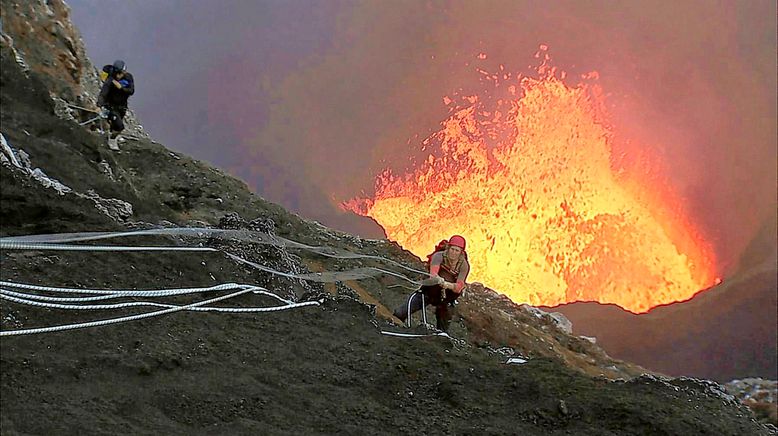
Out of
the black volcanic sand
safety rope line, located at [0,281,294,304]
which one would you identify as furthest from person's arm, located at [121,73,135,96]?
safety rope line, located at [0,281,294,304]

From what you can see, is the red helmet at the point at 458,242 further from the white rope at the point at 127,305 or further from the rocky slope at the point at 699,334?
the rocky slope at the point at 699,334

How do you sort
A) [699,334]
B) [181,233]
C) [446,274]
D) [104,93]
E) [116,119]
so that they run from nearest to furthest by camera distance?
[181,233], [446,274], [104,93], [116,119], [699,334]

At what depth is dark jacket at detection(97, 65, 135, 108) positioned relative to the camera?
12.4 m

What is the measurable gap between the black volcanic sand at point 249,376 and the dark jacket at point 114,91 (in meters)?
6.52

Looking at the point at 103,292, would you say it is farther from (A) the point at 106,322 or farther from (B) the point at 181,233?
(B) the point at 181,233

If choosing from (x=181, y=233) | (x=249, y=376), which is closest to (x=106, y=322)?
(x=249, y=376)

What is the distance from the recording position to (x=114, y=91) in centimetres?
1252

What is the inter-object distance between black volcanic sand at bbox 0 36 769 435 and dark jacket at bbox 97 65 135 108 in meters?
6.52

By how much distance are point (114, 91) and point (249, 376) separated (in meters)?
9.56

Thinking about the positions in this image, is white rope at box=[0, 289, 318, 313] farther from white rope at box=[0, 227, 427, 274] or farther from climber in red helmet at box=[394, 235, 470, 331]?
climber in red helmet at box=[394, 235, 470, 331]

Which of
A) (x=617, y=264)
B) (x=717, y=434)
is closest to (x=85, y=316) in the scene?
(x=717, y=434)

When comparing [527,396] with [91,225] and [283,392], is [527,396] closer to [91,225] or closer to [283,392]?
[283,392]

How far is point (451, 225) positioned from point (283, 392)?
1415 inches

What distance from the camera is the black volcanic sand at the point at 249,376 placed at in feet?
12.8
